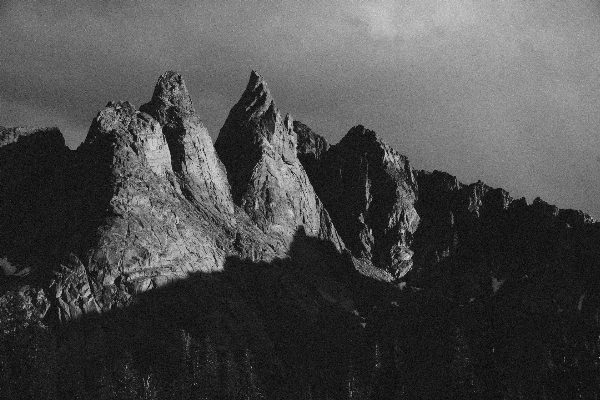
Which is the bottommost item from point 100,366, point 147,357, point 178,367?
point 100,366

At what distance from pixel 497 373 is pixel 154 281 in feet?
242

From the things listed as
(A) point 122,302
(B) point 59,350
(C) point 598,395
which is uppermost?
(A) point 122,302

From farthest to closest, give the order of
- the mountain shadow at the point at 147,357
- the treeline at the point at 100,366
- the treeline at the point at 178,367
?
the treeline at the point at 178,367
the mountain shadow at the point at 147,357
the treeline at the point at 100,366

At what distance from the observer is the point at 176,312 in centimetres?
19450

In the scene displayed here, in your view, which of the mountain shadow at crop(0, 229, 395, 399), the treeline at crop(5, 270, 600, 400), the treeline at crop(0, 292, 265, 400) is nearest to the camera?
the treeline at crop(0, 292, 265, 400)

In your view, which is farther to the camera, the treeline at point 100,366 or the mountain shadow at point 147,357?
the mountain shadow at point 147,357

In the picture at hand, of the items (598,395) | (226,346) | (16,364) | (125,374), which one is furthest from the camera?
(226,346)

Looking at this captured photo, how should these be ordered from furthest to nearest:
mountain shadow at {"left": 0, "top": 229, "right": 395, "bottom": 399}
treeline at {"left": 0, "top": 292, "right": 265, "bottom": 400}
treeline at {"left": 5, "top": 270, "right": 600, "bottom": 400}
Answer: treeline at {"left": 5, "top": 270, "right": 600, "bottom": 400}, mountain shadow at {"left": 0, "top": 229, "right": 395, "bottom": 399}, treeline at {"left": 0, "top": 292, "right": 265, "bottom": 400}

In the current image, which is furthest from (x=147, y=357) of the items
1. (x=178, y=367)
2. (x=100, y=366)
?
(x=100, y=366)

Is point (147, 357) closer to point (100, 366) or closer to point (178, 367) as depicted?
point (178, 367)

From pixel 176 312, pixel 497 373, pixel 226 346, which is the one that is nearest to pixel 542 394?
pixel 497 373

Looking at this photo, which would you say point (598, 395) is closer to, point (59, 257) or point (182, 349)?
point (182, 349)

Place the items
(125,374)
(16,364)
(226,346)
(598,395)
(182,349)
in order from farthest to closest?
(226,346), (182,349), (598,395), (125,374), (16,364)

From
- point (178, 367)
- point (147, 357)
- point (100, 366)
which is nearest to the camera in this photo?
point (100, 366)
